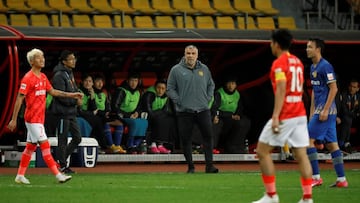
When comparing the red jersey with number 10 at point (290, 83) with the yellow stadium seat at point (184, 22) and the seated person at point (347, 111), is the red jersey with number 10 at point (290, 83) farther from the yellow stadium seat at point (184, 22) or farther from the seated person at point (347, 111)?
the yellow stadium seat at point (184, 22)

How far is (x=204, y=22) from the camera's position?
24047 millimetres

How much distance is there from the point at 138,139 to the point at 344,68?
5.18 m

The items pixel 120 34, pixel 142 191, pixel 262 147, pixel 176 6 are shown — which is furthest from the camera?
pixel 176 6

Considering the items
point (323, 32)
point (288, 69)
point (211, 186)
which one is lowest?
point (211, 186)

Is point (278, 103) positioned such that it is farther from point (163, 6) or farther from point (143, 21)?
point (163, 6)

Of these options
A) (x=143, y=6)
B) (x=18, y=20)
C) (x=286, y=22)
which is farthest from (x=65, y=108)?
(x=286, y=22)

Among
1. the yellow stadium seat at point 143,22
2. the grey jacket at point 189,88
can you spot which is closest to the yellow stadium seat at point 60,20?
the yellow stadium seat at point 143,22

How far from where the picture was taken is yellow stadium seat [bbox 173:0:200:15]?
2413 cm

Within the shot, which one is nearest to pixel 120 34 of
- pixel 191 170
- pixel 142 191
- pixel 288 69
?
pixel 191 170

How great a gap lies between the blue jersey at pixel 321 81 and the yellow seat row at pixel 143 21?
9.54m

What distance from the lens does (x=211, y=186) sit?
46.0 ft

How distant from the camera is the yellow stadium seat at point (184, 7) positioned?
24.1 meters

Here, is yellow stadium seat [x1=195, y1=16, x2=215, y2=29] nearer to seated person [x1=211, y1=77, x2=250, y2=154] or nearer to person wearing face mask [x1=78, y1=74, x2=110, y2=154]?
seated person [x1=211, y1=77, x2=250, y2=154]

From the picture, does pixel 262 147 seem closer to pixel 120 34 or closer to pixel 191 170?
pixel 191 170
